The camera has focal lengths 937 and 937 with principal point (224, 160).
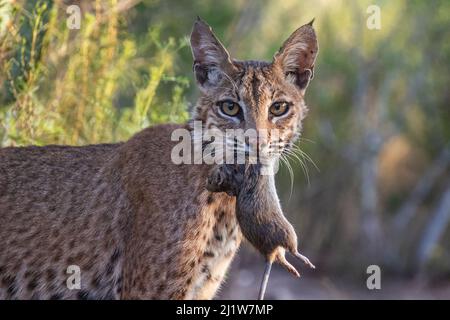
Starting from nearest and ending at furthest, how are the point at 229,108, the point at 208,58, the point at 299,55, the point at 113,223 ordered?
the point at 229,108
the point at 113,223
the point at 208,58
the point at 299,55

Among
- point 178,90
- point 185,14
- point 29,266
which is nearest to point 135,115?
point 178,90

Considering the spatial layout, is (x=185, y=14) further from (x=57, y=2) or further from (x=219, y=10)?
(x=57, y=2)

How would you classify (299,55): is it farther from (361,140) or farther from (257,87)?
(361,140)

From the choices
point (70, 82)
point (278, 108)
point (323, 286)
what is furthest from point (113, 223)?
point (323, 286)

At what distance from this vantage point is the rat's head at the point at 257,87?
21.2 feet

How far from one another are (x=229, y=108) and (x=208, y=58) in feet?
1.75

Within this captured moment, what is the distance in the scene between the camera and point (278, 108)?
6.64 m

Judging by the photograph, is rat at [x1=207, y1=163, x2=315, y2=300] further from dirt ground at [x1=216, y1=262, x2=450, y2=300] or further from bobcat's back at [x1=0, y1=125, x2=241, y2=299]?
dirt ground at [x1=216, y1=262, x2=450, y2=300]

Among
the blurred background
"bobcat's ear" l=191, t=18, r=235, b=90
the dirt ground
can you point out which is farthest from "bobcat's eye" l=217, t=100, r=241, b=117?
the dirt ground

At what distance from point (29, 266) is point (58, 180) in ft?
2.25

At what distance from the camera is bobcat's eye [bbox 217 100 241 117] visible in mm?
6508

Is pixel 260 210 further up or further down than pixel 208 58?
further down

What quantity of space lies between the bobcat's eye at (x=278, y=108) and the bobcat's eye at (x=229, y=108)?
0.25 meters

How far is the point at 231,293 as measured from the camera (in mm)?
11523
